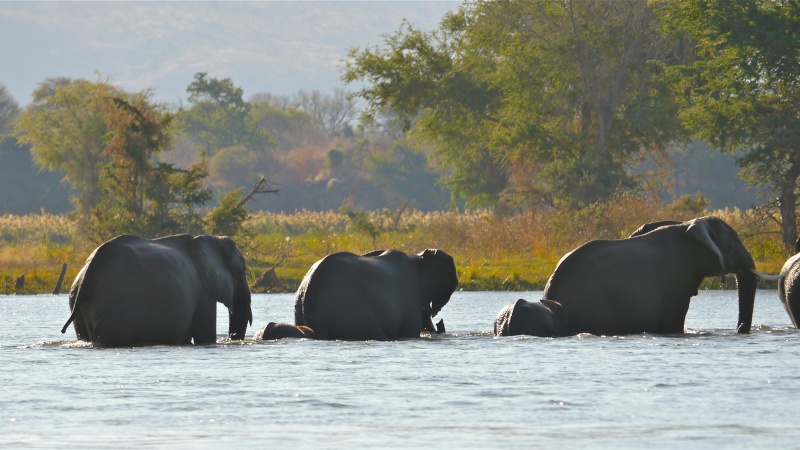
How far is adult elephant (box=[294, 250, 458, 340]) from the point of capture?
55.6 ft

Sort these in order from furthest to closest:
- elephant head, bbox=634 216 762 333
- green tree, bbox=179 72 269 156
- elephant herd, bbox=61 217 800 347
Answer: green tree, bbox=179 72 269 156, elephant head, bbox=634 216 762 333, elephant herd, bbox=61 217 800 347

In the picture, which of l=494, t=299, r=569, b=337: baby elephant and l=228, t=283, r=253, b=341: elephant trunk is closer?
l=494, t=299, r=569, b=337: baby elephant

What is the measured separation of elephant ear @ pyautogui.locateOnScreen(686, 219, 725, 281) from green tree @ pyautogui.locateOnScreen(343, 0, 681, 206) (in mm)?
28412

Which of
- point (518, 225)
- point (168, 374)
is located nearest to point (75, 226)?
point (518, 225)

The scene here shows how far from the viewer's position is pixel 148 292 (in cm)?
1589

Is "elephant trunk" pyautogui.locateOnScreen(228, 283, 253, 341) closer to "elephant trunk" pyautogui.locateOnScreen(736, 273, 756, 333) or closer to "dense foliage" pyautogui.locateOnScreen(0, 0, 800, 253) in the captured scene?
"elephant trunk" pyautogui.locateOnScreen(736, 273, 756, 333)

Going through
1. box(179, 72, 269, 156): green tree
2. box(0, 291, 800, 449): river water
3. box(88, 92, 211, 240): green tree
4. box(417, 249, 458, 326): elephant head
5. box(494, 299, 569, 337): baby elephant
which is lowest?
box(0, 291, 800, 449): river water

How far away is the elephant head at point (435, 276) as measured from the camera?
60.7 ft

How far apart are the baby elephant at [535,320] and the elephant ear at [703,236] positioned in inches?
73.9

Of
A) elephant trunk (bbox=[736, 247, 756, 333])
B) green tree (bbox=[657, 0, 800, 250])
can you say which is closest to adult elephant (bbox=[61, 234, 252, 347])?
elephant trunk (bbox=[736, 247, 756, 333])

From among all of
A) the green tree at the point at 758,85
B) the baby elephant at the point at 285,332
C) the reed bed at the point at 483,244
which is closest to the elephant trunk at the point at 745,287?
the baby elephant at the point at 285,332

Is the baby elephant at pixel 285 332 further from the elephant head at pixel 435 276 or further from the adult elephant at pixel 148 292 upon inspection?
the elephant head at pixel 435 276

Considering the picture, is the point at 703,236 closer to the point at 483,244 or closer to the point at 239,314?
the point at 239,314

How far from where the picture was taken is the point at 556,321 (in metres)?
17.2
